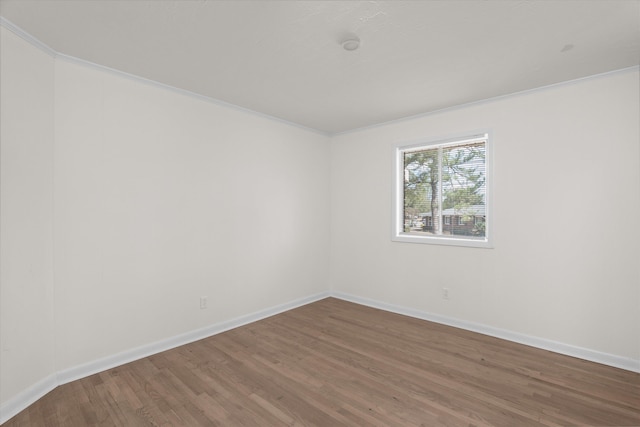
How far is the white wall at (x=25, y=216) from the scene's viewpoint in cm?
202

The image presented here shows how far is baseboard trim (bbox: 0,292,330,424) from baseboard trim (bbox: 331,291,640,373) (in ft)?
5.30

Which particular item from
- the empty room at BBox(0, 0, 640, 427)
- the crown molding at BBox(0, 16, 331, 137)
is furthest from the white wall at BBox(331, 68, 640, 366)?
the crown molding at BBox(0, 16, 331, 137)

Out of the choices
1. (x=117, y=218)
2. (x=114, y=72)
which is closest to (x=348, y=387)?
(x=117, y=218)

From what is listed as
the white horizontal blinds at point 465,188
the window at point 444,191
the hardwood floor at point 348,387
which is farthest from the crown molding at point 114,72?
the hardwood floor at point 348,387

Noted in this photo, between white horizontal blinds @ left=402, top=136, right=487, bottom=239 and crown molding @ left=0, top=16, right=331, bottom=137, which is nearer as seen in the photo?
crown molding @ left=0, top=16, right=331, bottom=137

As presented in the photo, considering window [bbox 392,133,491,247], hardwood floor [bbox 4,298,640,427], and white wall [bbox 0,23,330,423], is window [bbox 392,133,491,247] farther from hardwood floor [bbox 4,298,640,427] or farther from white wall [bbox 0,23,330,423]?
white wall [bbox 0,23,330,423]

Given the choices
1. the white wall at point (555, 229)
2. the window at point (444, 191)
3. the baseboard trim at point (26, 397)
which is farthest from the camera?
the window at point (444, 191)

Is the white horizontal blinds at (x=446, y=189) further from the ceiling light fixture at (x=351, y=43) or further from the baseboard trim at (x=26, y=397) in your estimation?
the baseboard trim at (x=26, y=397)

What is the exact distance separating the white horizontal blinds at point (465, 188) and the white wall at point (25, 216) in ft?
13.3

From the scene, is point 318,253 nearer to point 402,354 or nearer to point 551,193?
point 402,354

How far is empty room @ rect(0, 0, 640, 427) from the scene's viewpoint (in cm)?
203

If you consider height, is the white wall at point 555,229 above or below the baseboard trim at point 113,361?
above

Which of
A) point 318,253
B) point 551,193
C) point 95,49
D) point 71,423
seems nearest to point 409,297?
point 318,253

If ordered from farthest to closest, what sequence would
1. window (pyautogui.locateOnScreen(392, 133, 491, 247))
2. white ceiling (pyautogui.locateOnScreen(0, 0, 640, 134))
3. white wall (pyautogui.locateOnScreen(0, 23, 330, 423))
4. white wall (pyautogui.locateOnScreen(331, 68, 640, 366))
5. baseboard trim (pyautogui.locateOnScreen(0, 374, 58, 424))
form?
window (pyautogui.locateOnScreen(392, 133, 491, 247)) < white wall (pyautogui.locateOnScreen(331, 68, 640, 366)) < white wall (pyautogui.locateOnScreen(0, 23, 330, 423)) < baseboard trim (pyautogui.locateOnScreen(0, 374, 58, 424)) < white ceiling (pyautogui.locateOnScreen(0, 0, 640, 134))
